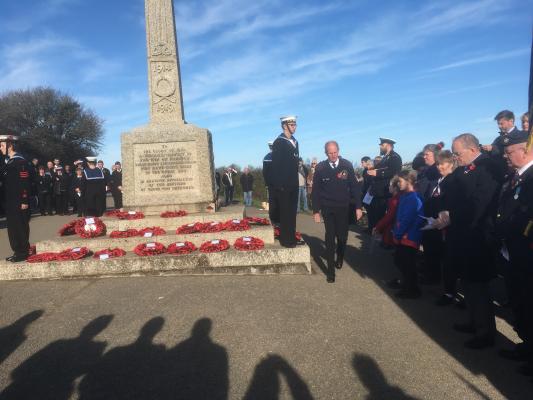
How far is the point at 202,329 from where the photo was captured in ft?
12.6

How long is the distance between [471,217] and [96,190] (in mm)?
9518

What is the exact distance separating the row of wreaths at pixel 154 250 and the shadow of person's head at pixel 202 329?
1.87 m

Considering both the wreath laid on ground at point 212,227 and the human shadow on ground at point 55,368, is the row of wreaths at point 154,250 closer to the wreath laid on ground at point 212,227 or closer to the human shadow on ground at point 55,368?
the wreath laid on ground at point 212,227

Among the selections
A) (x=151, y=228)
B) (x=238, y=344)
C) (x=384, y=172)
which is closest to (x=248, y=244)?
(x=151, y=228)

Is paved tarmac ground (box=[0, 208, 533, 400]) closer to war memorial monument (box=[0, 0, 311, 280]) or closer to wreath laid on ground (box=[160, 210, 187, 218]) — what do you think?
war memorial monument (box=[0, 0, 311, 280])

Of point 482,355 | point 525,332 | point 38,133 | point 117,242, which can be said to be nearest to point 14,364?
point 117,242

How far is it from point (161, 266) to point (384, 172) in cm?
501

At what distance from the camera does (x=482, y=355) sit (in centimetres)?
328

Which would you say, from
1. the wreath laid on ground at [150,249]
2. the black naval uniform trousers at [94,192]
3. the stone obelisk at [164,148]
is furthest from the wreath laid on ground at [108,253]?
the black naval uniform trousers at [94,192]

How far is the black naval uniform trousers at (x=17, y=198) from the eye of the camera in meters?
6.21

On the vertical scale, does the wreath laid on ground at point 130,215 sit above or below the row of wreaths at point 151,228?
above

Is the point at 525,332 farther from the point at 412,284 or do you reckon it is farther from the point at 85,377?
the point at 85,377

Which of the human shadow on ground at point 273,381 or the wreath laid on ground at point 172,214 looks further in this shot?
the wreath laid on ground at point 172,214

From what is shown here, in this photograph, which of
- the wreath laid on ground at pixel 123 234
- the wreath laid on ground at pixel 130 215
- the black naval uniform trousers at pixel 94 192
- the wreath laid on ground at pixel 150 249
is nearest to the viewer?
the wreath laid on ground at pixel 150 249
